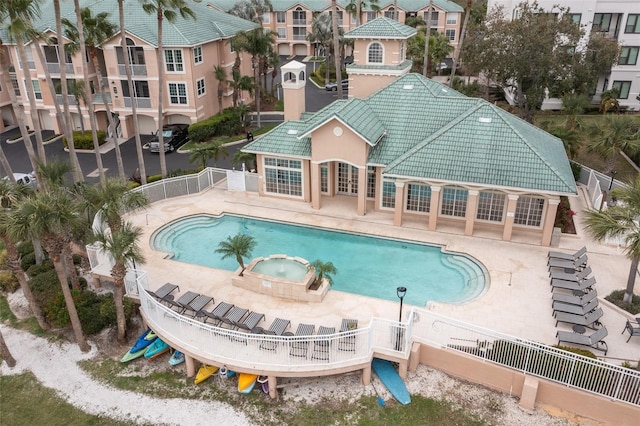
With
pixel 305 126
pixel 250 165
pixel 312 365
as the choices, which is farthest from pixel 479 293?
pixel 250 165

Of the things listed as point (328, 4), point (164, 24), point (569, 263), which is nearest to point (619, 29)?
point (569, 263)

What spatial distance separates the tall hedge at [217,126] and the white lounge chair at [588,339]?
Answer: 110ft

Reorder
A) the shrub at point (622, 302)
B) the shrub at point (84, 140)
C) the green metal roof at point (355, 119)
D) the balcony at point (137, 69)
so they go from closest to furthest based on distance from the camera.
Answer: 1. the shrub at point (622, 302)
2. the green metal roof at point (355, 119)
3. the balcony at point (137, 69)
4. the shrub at point (84, 140)

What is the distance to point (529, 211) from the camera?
25781 millimetres

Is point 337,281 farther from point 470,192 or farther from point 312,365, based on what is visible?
point 470,192

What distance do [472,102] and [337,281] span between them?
13240 mm

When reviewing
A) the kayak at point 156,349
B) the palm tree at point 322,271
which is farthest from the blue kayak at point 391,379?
the kayak at point 156,349

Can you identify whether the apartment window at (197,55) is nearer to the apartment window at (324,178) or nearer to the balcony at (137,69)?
the balcony at (137,69)

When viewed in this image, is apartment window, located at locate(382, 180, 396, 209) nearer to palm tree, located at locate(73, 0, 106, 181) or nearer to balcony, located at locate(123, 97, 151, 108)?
palm tree, located at locate(73, 0, 106, 181)

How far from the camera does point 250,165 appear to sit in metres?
32.3

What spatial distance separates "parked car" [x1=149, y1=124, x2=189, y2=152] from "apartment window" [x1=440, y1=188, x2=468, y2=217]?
974 inches

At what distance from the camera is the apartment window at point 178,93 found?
141 feet

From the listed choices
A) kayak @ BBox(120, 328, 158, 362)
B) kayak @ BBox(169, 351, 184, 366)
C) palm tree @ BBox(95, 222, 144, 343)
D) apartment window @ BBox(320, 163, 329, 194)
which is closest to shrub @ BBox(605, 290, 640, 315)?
apartment window @ BBox(320, 163, 329, 194)

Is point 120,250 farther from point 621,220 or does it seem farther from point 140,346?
point 621,220
